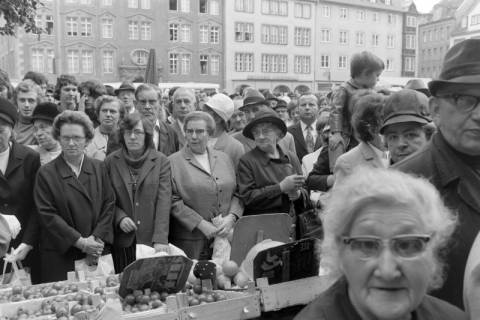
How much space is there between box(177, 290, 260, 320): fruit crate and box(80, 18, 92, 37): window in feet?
149

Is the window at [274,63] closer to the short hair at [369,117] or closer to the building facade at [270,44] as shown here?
the building facade at [270,44]

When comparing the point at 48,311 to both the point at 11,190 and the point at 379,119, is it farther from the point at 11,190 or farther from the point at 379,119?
the point at 379,119

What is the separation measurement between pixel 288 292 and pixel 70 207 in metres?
1.96

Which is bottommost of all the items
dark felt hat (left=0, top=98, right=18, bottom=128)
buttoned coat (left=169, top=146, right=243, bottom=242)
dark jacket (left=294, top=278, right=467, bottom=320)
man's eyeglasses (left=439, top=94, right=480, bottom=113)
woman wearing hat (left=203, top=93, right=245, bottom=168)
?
buttoned coat (left=169, top=146, right=243, bottom=242)

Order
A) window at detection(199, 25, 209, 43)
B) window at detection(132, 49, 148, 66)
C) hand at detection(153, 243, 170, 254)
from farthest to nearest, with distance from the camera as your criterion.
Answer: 1. window at detection(199, 25, 209, 43)
2. window at detection(132, 49, 148, 66)
3. hand at detection(153, 243, 170, 254)

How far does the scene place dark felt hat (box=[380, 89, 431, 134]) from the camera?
120 inches

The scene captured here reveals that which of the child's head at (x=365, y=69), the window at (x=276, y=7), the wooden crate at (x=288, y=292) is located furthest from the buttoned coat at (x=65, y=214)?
the window at (x=276, y=7)

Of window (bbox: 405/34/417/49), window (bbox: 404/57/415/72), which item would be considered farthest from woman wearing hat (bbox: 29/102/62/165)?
window (bbox: 405/34/417/49)

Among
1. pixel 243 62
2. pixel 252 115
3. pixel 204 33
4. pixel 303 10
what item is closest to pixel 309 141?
pixel 252 115

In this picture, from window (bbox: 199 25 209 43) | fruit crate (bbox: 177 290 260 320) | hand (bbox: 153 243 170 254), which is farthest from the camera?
window (bbox: 199 25 209 43)

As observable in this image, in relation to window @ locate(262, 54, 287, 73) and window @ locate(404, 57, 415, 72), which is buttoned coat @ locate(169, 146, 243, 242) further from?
window @ locate(404, 57, 415, 72)

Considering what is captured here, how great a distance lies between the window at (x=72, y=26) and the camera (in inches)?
1790

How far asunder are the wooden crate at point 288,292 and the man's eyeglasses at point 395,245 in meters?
2.07

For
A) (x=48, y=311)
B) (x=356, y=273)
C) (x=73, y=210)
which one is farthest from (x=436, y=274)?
(x=73, y=210)
